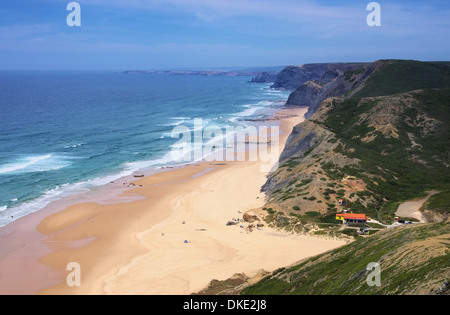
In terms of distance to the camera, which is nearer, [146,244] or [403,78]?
[146,244]

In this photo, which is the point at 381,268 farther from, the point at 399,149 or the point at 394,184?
the point at 399,149

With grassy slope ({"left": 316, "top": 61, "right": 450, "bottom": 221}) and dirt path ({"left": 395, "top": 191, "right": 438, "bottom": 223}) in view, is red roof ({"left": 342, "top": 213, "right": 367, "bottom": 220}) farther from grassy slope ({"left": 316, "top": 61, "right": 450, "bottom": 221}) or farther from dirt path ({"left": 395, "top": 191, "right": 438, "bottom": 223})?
dirt path ({"left": 395, "top": 191, "right": 438, "bottom": 223})

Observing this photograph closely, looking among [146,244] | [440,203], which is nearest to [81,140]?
[146,244]

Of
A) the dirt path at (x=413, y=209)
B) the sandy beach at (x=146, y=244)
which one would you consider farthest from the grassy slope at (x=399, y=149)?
the sandy beach at (x=146, y=244)

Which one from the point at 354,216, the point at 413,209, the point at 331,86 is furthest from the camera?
the point at 331,86

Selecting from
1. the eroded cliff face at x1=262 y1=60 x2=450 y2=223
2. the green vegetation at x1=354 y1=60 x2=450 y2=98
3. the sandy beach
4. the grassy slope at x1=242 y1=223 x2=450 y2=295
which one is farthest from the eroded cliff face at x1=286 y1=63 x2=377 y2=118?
the grassy slope at x1=242 y1=223 x2=450 y2=295

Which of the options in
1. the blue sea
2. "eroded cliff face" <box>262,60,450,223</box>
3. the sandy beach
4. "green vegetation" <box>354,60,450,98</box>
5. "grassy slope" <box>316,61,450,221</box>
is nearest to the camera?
the sandy beach

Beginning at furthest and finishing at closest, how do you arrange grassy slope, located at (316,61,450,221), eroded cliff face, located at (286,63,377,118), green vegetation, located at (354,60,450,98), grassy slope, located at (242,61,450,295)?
eroded cliff face, located at (286,63,377,118), green vegetation, located at (354,60,450,98), grassy slope, located at (316,61,450,221), grassy slope, located at (242,61,450,295)

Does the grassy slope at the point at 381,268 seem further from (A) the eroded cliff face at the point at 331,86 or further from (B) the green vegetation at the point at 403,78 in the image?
(A) the eroded cliff face at the point at 331,86
